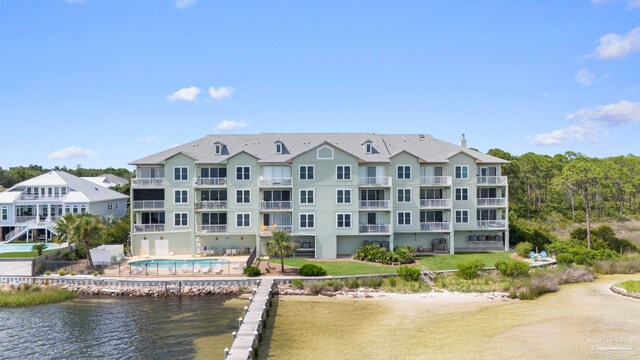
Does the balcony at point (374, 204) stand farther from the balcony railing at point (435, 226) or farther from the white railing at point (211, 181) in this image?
the white railing at point (211, 181)

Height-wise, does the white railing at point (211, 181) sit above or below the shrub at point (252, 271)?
above

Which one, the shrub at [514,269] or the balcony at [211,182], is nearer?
the shrub at [514,269]

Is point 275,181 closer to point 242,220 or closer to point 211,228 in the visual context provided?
point 242,220

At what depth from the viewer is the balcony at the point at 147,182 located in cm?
4522

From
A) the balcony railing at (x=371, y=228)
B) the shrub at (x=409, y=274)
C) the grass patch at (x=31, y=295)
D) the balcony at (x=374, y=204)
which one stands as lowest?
the grass patch at (x=31, y=295)

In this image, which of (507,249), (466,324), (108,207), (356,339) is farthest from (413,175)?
(108,207)

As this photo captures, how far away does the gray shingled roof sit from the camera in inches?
1801

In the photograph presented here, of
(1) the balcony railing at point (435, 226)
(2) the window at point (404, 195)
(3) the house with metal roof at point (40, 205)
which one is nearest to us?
(1) the balcony railing at point (435, 226)

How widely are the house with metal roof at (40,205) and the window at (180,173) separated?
14037 millimetres

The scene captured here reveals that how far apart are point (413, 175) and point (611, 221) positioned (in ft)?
107

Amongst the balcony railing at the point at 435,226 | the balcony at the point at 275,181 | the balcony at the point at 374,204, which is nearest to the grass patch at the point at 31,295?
the balcony at the point at 275,181

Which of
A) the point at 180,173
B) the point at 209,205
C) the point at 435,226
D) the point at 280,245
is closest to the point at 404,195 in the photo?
the point at 435,226

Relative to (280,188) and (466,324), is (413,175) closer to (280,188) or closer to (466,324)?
(280,188)

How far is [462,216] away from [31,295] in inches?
1456
